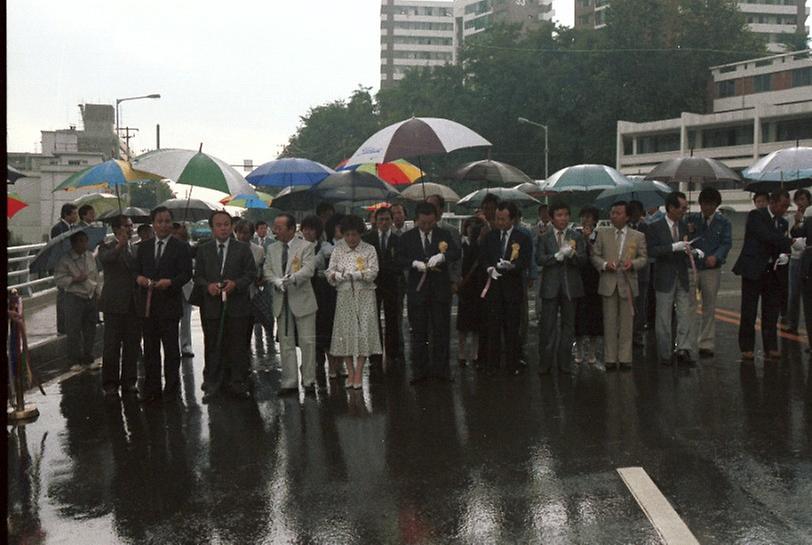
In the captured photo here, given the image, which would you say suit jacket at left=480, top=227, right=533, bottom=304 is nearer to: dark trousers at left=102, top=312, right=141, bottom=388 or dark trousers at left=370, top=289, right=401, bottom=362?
dark trousers at left=370, top=289, right=401, bottom=362

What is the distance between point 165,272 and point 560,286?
398 cm

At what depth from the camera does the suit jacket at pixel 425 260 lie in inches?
357

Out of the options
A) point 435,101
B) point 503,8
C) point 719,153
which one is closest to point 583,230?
point 719,153

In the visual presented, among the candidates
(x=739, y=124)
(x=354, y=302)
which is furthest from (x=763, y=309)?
(x=739, y=124)

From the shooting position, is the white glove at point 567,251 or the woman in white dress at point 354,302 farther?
the white glove at point 567,251

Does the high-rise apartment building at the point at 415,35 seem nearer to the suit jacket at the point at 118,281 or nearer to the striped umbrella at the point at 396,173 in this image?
the striped umbrella at the point at 396,173

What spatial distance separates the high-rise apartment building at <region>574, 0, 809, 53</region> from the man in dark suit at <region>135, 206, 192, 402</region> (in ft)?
323

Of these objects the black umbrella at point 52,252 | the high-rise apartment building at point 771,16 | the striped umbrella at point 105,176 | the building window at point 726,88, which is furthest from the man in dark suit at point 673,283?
the high-rise apartment building at point 771,16

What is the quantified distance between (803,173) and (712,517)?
9813 mm

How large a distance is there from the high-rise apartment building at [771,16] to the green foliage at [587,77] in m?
36.1

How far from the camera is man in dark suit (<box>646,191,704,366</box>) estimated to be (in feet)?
31.7

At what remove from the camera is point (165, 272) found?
8656mm

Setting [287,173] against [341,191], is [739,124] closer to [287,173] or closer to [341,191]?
[341,191]

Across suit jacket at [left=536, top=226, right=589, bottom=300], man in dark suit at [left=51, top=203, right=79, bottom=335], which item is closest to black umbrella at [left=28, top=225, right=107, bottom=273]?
man in dark suit at [left=51, top=203, right=79, bottom=335]
